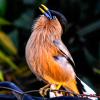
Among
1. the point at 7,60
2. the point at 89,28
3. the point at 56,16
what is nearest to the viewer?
the point at 56,16

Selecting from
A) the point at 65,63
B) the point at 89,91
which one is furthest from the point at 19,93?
the point at 65,63

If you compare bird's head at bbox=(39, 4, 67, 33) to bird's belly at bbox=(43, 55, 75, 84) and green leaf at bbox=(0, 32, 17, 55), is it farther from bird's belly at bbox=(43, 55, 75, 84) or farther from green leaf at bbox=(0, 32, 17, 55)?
green leaf at bbox=(0, 32, 17, 55)

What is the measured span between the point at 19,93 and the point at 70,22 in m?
2.71

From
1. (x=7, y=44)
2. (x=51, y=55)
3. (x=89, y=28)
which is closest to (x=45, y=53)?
(x=51, y=55)

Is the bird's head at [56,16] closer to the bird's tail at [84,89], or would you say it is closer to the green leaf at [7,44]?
the bird's tail at [84,89]

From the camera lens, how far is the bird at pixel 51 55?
164cm

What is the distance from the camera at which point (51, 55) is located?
1736 mm

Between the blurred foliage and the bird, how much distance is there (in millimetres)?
1946

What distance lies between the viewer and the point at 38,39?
1.73 meters

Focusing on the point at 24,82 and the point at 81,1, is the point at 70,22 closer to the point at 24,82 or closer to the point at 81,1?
the point at 81,1

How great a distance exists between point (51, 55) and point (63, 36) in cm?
208

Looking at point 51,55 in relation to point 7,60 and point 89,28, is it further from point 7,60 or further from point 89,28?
point 89,28

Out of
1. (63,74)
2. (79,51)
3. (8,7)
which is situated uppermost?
(8,7)

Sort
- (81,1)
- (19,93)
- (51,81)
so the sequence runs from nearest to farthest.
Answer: (19,93), (51,81), (81,1)
